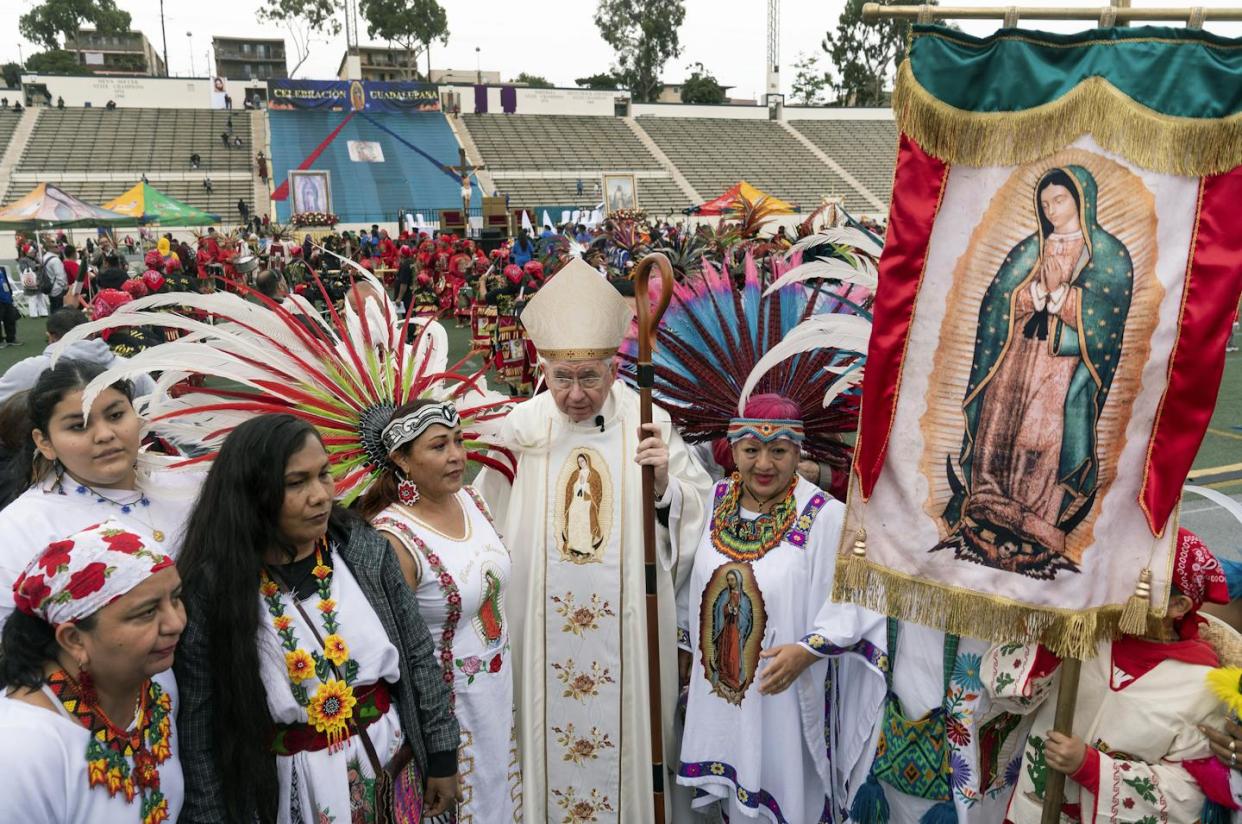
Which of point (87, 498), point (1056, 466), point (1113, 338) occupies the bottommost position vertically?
point (87, 498)

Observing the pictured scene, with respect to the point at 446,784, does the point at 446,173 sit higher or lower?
higher

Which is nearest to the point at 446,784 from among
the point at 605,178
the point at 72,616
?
the point at 72,616

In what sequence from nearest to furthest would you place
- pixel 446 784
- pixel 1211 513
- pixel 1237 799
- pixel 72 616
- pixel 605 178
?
pixel 72 616, pixel 1237 799, pixel 446 784, pixel 1211 513, pixel 605 178

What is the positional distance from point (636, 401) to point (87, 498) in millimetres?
1771

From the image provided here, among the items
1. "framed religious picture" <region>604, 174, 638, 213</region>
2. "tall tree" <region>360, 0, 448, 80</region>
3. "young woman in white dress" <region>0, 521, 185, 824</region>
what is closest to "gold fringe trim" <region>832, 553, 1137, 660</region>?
"young woman in white dress" <region>0, 521, 185, 824</region>

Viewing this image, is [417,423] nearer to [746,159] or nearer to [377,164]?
[377,164]

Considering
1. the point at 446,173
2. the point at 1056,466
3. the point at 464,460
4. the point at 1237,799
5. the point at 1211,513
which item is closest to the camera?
the point at 1237,799

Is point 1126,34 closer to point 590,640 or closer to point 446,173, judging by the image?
point 590,640

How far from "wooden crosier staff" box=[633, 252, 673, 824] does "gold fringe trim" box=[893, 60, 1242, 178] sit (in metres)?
0.88

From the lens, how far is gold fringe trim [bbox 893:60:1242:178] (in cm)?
195

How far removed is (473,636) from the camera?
272 cm

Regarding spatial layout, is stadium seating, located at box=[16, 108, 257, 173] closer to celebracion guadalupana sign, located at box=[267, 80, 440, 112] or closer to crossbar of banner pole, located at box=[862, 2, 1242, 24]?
celebracion guadalupana sign, located at box=[267, 80, 440, 112]

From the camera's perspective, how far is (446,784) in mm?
2498

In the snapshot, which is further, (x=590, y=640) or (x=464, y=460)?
(x=590, y=640)
